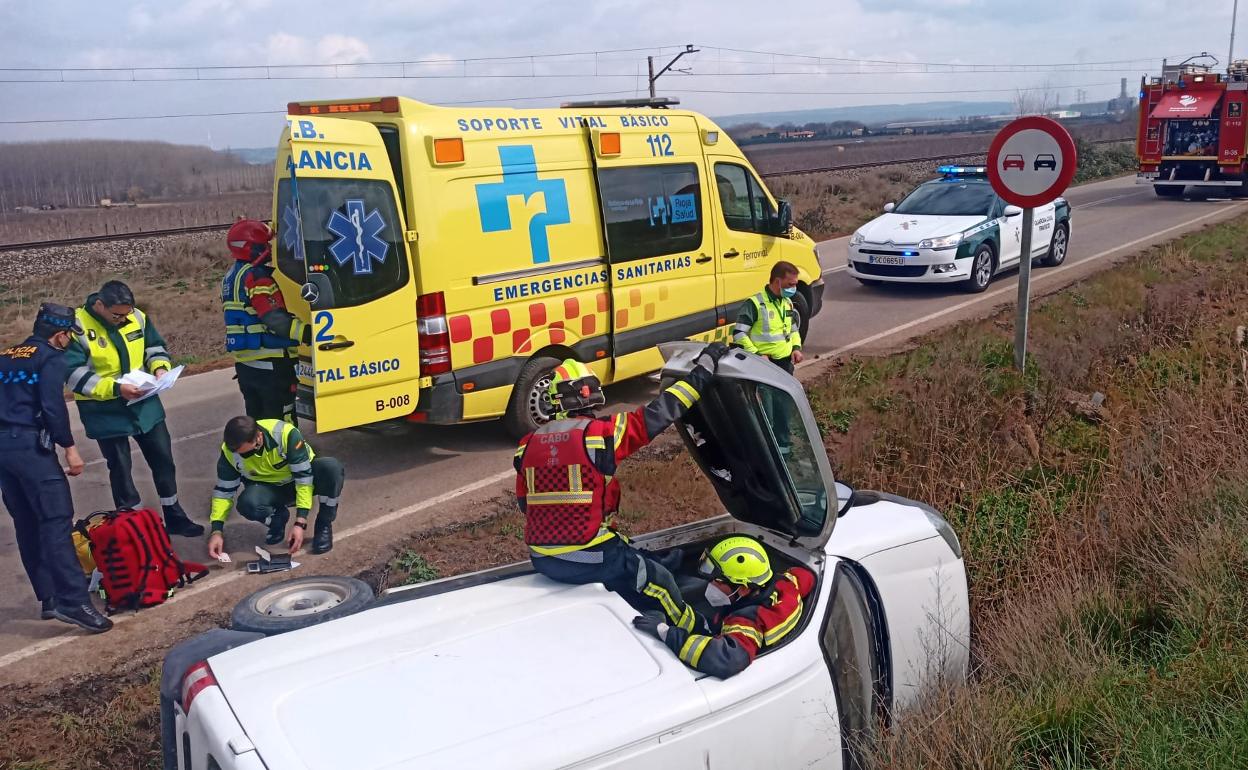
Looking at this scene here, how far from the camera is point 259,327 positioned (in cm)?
709

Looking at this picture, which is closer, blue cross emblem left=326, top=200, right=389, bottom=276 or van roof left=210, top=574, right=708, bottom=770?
van roof left=210, top=574, right=708, bottom=770

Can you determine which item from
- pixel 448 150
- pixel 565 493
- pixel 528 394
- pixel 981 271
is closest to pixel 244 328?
pixel 448 150

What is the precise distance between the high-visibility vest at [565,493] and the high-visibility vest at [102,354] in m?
3.73

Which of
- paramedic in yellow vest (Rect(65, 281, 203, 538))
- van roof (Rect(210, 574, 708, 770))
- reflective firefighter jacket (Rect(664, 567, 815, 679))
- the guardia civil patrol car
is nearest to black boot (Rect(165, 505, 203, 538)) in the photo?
paramedic in yellow vest (Rect(65, 281, 203, 538))

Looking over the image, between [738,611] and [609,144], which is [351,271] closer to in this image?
[609,144]

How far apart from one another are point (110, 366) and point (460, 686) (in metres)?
4.46

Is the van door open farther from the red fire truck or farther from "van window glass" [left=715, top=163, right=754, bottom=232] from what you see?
the red fire truck

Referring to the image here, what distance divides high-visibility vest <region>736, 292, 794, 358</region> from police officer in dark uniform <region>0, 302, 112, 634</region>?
435cm

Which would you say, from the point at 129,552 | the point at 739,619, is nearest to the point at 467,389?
the point at 129,552

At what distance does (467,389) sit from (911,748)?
4925mm

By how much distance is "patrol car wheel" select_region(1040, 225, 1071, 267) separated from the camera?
16.0 meters

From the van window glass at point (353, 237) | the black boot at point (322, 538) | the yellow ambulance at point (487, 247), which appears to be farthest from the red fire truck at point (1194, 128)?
the black boot at point (322, 538)

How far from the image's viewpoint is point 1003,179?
23.6ft

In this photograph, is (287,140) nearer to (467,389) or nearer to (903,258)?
(467,389)
